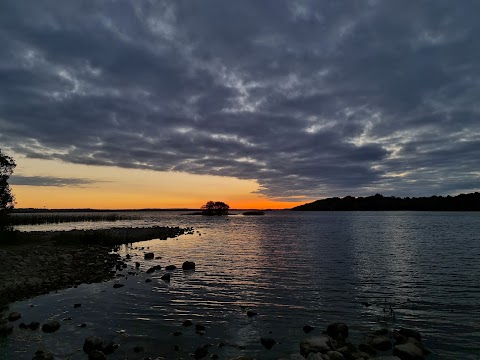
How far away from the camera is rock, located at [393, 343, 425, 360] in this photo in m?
11.8

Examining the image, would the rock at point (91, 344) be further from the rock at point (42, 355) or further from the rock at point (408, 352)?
the rock at point (408, 352)

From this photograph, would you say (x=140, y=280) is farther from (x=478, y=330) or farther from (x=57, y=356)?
(x=478, y=330)

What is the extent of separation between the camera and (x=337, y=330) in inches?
553

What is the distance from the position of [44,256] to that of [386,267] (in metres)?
33.9

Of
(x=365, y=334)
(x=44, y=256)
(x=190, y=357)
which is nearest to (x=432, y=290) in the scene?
(x=365, y=334)

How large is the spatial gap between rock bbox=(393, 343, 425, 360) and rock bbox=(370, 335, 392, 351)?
1.43 ft

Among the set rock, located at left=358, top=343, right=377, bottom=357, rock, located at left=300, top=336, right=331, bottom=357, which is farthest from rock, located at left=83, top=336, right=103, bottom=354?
rock, located at left=358, top=343, right=377, bottom=357

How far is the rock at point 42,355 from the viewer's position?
1112 cm

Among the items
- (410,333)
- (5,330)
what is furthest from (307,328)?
(5,330)

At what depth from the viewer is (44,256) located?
30125 mm

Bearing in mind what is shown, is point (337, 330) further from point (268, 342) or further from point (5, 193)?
point (5, 193)

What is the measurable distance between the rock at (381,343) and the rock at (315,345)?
7.02ft

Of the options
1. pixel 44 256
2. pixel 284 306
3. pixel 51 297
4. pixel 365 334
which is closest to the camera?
pixel 365 334

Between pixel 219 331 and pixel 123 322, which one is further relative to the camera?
pixel 123 322
